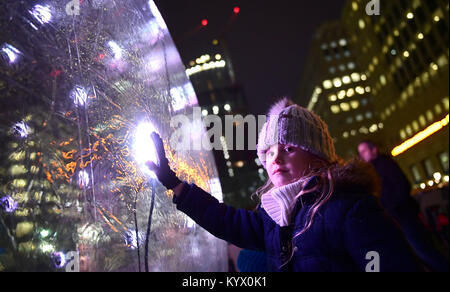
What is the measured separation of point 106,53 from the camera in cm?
120

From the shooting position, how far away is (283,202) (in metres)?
1.65

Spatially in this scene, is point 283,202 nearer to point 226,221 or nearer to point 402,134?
point 226,221

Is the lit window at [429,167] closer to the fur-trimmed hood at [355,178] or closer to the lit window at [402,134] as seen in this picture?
the lit window at [402,134]

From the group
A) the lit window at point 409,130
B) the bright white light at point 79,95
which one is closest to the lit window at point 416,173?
the lit window at point 409,130

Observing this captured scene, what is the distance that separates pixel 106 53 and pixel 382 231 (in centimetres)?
135

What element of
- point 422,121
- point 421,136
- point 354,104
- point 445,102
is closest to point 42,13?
point 445,102

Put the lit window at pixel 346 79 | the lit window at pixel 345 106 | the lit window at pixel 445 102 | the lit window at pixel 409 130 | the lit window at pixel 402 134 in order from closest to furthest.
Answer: the lit window at pixel 445 102 < the lit window at pixel 409 130 < the lit window at pixel 402 134 < the lit window at pixel 345 106 < the lit window at pixel 346 79

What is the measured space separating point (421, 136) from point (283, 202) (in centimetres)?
3756

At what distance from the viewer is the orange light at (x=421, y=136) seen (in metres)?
28.1

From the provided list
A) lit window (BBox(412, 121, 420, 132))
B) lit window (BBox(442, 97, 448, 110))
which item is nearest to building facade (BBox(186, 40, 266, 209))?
lit window (BBox(442, 97, 448, 110))

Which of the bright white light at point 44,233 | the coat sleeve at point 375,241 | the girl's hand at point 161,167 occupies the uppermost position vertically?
the girl's hand at point 161,167

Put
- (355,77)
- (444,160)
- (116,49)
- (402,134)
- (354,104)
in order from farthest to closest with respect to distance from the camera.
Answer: (355,77) < (354,104) < (402,134) < (444,160) < (116,49)

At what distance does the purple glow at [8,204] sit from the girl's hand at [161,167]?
58 centimetres

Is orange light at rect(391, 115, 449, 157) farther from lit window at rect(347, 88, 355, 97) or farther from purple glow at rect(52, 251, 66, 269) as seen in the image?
lit window at rect(347, 88, 355, 97)
